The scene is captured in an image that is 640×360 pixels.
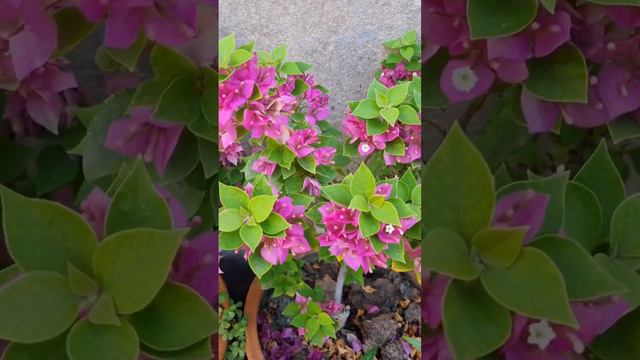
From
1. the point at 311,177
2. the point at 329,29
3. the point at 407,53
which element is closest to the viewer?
the point at 311,177

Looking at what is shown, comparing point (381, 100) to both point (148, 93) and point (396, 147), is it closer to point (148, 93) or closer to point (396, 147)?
point (396, 147)

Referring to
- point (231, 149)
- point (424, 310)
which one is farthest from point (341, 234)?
point (424, 310)

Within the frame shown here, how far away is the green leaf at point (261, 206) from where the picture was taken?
794 mm

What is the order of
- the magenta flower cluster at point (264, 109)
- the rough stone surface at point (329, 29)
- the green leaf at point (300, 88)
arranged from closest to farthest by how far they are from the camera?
1. the magenta flower cluster at point (264, 109)
2. the green leaf at point (300, 88)
3. the rough stone surface at point (329, 29)

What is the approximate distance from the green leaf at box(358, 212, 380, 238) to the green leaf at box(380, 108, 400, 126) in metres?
0.18

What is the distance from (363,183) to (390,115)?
16 centimetres

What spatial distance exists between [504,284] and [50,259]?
0.23 m

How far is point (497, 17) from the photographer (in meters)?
0.31

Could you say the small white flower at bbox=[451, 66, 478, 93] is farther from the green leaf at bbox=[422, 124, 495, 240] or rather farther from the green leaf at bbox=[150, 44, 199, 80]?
the green leaf at bbox=[150, 44, 199, 80]

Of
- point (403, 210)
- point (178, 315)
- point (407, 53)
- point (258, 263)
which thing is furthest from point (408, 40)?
point (178, 315)

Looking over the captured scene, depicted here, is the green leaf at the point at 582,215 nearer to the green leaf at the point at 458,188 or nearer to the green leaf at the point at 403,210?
the green leaf at the point at 458,188

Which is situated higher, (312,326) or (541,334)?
(541,334)

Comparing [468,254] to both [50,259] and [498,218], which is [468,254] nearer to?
[498,218]

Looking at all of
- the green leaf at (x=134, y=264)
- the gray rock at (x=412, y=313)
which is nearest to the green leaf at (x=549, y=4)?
the green leaf at (x=134, y=264)
